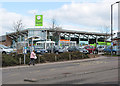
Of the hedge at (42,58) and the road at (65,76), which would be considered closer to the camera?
the road at (65,76)

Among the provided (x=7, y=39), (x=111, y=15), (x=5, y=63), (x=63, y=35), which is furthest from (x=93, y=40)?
(x=5, y=63)

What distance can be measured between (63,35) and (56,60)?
190ft

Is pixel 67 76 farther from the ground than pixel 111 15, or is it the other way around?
pixel 111 15

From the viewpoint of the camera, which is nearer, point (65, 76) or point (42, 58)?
point (65, 76)

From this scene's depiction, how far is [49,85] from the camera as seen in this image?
9.13 meters

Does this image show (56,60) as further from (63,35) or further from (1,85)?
(63,35)

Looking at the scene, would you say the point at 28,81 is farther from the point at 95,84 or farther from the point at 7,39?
the point at 7,39

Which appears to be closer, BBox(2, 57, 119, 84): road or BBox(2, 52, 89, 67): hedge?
BBox(2, 57, 119, 84): road

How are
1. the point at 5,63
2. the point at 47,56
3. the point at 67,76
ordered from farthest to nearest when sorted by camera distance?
the point at 47,56 < the point at 5,63 < the point at 67,76

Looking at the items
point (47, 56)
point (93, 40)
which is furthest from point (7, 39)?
point (47, 56)

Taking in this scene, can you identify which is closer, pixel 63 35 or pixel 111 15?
pixel 111 15

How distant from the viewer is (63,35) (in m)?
83.4

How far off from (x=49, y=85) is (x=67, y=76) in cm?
295

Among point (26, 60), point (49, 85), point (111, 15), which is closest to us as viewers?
point (49, 85)
